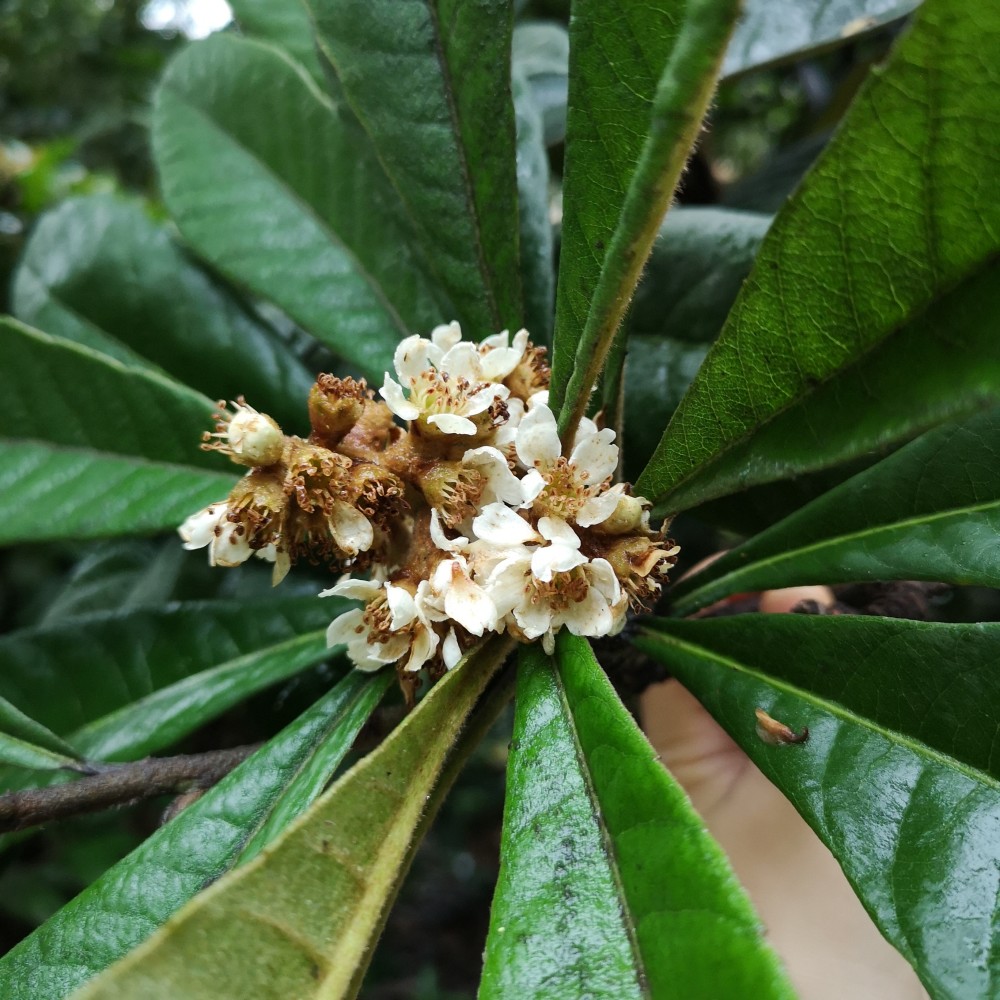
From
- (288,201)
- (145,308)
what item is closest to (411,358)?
(288,201)

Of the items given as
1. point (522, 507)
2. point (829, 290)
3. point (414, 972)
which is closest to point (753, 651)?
point (522, 507)

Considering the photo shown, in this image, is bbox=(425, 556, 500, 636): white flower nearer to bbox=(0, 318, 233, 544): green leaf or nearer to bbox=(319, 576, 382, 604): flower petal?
bbox=(319, 576, 382, 604): flower petal

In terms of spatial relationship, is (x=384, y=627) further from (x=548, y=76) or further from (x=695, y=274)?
(x=548, y=76)

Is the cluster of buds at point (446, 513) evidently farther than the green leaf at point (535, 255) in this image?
No

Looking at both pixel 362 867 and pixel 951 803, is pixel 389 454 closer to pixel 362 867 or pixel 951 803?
pixel 362 867

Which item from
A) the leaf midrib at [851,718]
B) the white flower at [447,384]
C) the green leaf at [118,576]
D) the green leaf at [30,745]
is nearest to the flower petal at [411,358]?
the white flower at [447,384]

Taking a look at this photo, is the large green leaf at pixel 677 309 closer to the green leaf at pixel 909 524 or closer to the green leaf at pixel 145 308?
the green leaf at pixel 909 524
